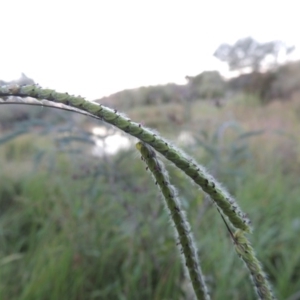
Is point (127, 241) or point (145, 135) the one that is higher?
point (145, 135)

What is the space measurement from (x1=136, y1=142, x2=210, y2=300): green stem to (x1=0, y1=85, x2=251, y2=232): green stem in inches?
0.7

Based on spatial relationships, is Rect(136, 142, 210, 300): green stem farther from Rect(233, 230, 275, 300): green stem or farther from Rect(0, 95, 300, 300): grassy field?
Rect(0, 95, 300, 300): grassy field

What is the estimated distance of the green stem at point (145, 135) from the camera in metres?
0.22

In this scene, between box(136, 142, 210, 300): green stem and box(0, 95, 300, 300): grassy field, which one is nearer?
box(136, 142, 210, 300): green stem

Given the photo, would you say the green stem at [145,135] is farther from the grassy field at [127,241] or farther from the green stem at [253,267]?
the grassy field at [127,241]

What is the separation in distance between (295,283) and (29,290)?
89 centimetres

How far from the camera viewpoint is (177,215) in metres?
0.26

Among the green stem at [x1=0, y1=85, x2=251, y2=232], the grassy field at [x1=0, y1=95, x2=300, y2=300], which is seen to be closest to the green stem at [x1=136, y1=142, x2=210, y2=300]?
the green stem at [x1=0, y1=85, x2=251, y2=232]

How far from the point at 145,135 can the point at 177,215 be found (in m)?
0.05

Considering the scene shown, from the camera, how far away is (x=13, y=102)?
0.26 metres

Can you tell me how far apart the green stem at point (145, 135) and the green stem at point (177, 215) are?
0.02m

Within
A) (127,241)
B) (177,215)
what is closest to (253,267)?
(177,215)

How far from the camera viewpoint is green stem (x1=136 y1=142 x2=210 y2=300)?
0.25 meters

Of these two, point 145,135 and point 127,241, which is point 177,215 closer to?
point 145,135
